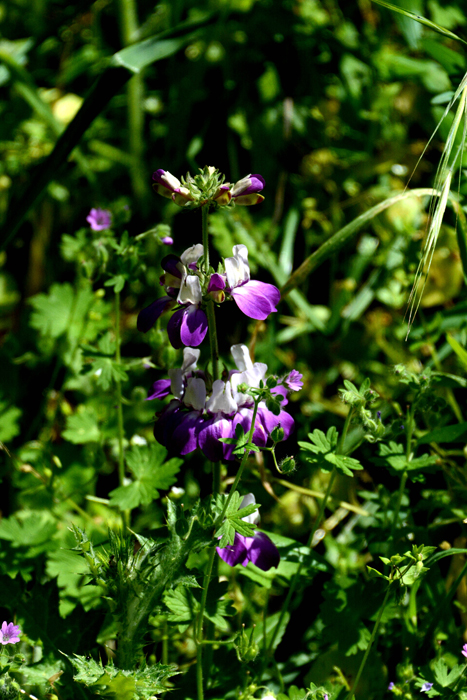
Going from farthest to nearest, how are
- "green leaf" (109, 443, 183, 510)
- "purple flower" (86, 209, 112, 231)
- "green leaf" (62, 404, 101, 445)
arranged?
"green leaf" (62, 404, 101, 445)
"purple flower" (86, 209, 112, 231)
"green leaf" (109, 443, 183, 510)

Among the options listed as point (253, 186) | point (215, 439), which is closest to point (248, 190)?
point (253, 186)

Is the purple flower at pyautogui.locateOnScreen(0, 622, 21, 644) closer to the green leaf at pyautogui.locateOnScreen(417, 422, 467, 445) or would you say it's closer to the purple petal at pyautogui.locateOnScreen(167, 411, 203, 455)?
the purple petal at pyautogui.locateOnScreen(167, 411, 203, 455)

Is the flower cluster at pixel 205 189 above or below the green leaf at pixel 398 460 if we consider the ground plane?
above

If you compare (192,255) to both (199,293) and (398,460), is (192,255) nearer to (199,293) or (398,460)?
(199,293)

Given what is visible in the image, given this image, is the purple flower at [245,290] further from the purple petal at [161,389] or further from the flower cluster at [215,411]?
the purple petal at [161,389]

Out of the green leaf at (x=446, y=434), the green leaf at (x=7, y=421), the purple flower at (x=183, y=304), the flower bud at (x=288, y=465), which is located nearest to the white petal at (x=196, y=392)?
the purple flower at (x=183, y=304)

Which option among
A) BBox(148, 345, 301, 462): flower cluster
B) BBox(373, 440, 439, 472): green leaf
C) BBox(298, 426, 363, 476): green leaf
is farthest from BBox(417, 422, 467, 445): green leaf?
BBox(148, 345, 301, 462): flower cluster

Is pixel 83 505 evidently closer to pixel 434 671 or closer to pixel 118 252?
pixel 118 252
